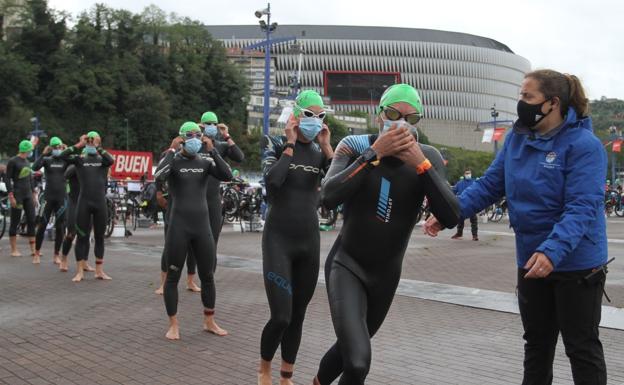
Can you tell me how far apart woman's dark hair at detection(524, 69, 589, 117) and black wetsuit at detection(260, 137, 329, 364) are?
→ 1.83m

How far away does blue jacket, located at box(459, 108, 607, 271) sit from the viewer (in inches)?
146

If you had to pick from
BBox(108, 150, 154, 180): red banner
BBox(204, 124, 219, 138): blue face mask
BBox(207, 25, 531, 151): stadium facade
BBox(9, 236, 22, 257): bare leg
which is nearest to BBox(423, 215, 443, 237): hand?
BBox(204, 124, 219, 138): blue face mask

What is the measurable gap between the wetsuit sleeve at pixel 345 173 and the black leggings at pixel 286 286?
1169mm

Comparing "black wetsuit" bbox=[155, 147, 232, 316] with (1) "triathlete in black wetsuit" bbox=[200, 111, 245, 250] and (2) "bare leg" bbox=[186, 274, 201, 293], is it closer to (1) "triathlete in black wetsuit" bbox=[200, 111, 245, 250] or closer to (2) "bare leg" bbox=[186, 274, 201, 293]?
(1) "triathlete in black wetsuit" bbox=[200, 111, 245, 250]

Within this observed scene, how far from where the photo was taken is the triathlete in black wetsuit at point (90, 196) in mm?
10492

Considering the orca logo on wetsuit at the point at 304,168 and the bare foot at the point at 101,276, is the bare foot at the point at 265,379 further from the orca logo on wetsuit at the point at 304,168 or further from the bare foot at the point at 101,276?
the bare foot at the point at 101,276

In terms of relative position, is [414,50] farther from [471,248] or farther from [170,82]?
[471,248]

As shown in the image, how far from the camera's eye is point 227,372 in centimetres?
567

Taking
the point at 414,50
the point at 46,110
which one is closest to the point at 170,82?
the point at 46,110

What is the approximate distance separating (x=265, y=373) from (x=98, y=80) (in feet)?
264

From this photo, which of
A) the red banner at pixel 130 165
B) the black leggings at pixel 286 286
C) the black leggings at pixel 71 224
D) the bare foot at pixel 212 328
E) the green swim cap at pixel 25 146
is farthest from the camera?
the red banner at pixel 130 165

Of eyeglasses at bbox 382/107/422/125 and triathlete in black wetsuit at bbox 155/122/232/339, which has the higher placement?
eyeglasses at bbox 382/107/422/125

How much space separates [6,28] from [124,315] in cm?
8502

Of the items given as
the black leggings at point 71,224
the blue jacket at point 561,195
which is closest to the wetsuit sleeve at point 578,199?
the blue jacket at point 561,195
